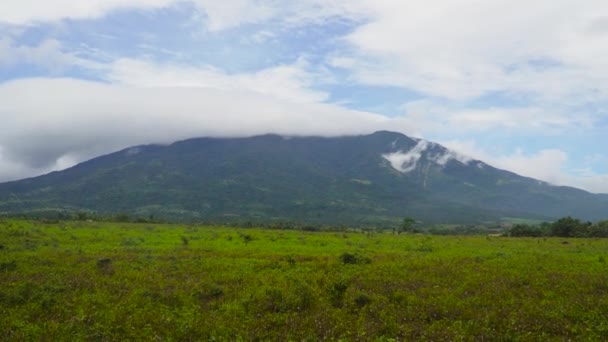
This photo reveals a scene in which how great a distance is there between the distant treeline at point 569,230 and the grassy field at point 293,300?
43.1 metres

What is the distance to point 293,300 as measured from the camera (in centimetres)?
1180

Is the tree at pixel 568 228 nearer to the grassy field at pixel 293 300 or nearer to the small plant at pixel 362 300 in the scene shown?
the grassy field at pixel 293 300

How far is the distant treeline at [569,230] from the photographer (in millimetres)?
55031

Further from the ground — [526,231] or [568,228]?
[568,228]

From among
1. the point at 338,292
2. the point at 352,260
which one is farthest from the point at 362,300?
the point at 352,260

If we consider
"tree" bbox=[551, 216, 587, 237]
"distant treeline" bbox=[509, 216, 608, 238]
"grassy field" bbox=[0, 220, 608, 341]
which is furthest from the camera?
"tree" bbox=[551, 216, 587, 237]

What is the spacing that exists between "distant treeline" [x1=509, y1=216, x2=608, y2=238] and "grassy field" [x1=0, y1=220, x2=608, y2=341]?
43110mm

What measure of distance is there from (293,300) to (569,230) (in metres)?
58.7

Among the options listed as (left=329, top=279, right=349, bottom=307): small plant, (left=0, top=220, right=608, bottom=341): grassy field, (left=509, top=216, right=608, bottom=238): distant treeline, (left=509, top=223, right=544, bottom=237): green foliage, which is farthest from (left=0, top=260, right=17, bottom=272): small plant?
(left=509, top=223, right=544, bottom=237): green foliage

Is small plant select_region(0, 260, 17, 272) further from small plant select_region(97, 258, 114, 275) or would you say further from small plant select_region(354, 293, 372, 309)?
small plant select_region(354, 293, 372, 309)

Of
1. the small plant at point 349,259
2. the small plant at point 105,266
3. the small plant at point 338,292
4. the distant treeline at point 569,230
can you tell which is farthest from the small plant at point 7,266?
the distant treeline at point 569,230

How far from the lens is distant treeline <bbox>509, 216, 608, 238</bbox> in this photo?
181ft

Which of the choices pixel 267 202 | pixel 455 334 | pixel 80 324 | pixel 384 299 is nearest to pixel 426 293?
pixel 384 299

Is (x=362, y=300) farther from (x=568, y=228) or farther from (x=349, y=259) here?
(x=568, y=228)
